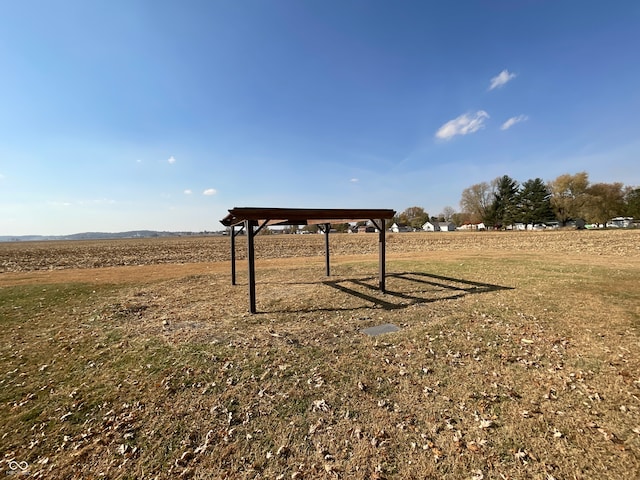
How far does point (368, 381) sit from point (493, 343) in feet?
9.23

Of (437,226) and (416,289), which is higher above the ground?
(437,226)

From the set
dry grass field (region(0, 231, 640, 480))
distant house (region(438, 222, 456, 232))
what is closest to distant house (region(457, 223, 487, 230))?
distant house (region(438, 222, 456, 232))

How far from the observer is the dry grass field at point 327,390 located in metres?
2.79

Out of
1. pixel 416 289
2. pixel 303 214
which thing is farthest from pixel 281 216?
pixel 416 289

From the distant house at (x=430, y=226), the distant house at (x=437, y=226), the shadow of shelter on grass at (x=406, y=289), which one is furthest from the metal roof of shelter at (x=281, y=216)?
the distant house at (x=430, y=226)

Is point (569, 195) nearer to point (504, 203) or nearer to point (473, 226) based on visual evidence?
point (504, 203)

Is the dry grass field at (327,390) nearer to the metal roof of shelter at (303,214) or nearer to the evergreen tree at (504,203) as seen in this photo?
the metal roof of shelter at (303,214)

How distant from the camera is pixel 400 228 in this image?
96.9 meters

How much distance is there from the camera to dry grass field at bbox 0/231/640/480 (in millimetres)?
2787

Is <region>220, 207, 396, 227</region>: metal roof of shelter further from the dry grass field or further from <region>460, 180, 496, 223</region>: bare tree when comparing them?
<region>460, 180, 496, 223</region>: bare tree

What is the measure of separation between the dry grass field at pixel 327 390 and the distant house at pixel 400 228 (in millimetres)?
88355

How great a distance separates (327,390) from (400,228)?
97.1 m

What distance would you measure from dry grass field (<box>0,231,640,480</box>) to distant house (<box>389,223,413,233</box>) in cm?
8835

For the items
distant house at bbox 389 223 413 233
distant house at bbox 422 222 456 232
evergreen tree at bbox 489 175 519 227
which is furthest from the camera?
distant house at bbox 389 223 413 233
